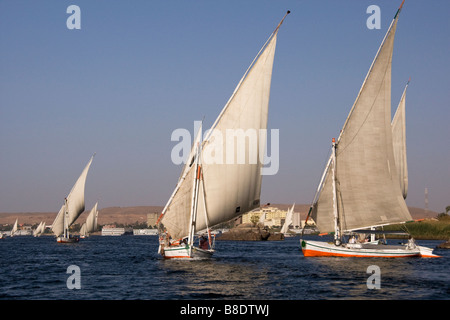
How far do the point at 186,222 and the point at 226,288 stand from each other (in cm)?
1747

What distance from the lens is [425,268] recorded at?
148ft

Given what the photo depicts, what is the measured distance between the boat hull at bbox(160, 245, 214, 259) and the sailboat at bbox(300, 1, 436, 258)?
12.1 metres

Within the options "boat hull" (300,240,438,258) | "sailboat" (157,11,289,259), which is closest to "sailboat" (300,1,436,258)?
"boat hull" (300,240,438,258)

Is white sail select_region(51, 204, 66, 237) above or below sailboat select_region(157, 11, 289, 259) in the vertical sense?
below

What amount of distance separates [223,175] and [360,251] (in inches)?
663

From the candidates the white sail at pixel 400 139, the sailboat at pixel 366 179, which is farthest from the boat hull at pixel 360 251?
the white sail at pixel 400 139

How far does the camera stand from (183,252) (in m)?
49.5

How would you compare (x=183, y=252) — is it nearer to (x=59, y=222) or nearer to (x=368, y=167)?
(x=368, y=167)

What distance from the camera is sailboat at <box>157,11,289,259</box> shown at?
45344 millimetres

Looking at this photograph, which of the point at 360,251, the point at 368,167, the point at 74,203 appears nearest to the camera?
the point at 360,251

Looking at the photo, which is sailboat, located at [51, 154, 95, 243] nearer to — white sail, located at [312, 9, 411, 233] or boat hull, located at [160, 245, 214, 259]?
boat hull, located at [160, 245, 214, 259]

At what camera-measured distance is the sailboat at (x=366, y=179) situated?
53.7m

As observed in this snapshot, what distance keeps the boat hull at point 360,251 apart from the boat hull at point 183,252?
11596 millimetres

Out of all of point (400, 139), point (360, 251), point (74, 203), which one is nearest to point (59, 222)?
point (74, 203)
